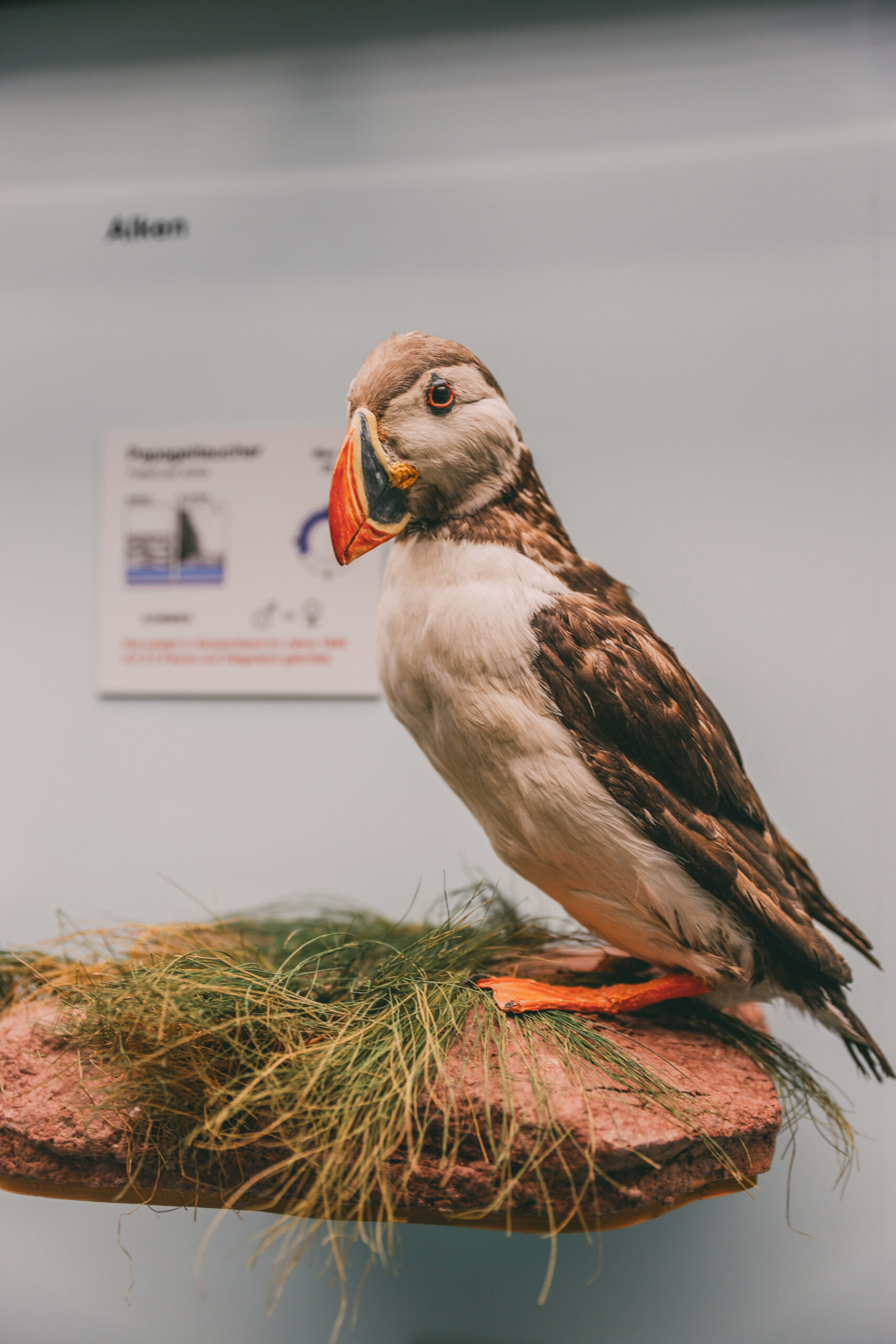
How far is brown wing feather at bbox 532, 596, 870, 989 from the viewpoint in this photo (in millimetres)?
959

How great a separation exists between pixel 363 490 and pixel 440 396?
0.14 metres

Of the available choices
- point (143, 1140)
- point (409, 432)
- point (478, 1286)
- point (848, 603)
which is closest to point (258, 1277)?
point (478, 1286)

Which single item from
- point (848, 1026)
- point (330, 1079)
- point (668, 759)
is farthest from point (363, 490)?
point (848, 1026)

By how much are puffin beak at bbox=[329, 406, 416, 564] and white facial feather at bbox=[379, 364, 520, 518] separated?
18mm

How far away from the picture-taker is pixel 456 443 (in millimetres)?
979

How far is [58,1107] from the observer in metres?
0.96

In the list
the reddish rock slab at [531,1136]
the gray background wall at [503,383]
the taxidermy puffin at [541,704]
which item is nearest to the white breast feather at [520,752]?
the taxidermy puffin at [541,704]

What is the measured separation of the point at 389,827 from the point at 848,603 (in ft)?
3.02

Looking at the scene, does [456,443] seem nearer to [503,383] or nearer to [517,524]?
[517,524]

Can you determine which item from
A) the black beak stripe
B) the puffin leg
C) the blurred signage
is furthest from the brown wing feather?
the blurred signage

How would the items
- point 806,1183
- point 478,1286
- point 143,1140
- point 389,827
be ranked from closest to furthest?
point 143,1140, point 478,1286, point 806,1183, point 389,827

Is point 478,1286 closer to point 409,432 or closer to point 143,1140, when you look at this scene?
point 143,1140

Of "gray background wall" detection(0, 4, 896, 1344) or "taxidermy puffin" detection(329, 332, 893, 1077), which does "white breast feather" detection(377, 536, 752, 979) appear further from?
"gray background wall" detection(0, 4, 896, 1344)

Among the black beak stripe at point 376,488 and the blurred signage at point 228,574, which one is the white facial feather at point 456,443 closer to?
the black beak stripe at point 376,488
